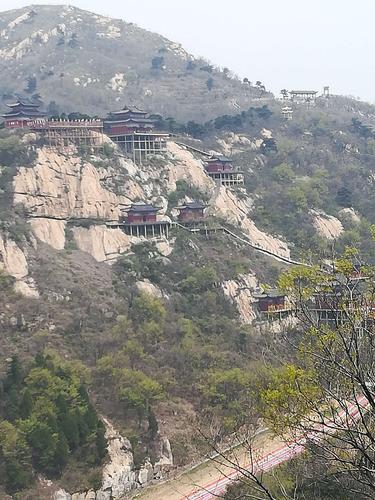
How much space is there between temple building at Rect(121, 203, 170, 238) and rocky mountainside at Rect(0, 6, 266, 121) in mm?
33447

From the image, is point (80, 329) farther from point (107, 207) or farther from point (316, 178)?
point (316, 178)

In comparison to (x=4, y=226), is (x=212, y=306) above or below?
below

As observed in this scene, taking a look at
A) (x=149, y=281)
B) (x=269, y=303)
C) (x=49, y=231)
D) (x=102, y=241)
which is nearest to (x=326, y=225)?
(x=269, y=303)

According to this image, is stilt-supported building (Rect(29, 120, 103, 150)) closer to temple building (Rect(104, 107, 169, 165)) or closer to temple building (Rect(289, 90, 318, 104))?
temple building (Rect(104, 107, 169, 165))

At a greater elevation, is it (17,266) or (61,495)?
(17,266)

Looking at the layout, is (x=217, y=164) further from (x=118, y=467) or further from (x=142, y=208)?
(x=118, y=467)

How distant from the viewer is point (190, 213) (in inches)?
1928

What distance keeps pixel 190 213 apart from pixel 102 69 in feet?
154

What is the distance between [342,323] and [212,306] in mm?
31236

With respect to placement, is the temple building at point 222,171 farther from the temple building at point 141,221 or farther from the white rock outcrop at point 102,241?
the white rock outcrop at point 102,241

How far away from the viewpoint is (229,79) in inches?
3718

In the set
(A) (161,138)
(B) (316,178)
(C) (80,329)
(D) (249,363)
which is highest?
(A) (161,138)

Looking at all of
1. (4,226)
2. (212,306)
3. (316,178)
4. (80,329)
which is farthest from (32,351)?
(316,178)

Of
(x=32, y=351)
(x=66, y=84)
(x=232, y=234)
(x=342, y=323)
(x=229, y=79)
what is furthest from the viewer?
(x=229, y=79)
